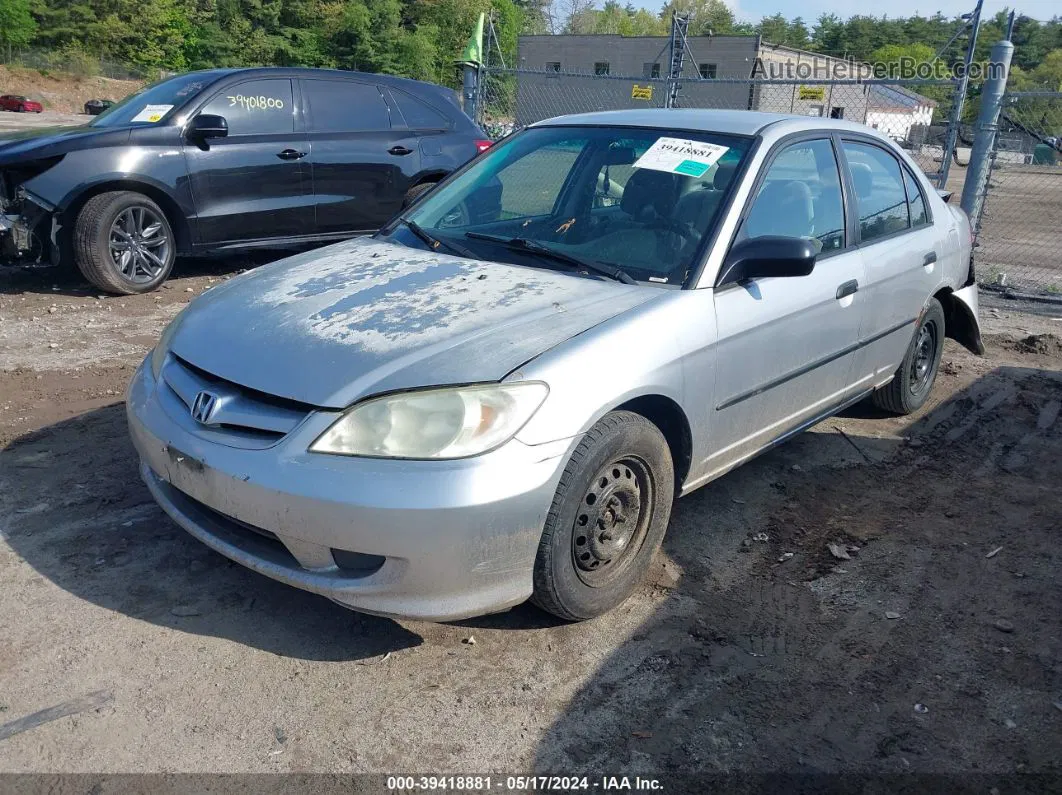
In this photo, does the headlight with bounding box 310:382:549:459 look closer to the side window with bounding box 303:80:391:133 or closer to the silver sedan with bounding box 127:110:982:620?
the silver sedan with bounding box 127:110:982:620

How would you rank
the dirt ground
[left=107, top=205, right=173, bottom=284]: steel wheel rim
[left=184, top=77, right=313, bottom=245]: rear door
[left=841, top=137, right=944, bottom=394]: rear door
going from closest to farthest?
1. the dirt ground
2. [left=841, top=137, right=944, bottom=394]: rear door
3. [left=107, top=205, right=173, bottom=284]: steel wheel rim
4. [left=184, top=77, right=313, bottom=245]: rear door

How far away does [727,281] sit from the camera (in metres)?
3.50

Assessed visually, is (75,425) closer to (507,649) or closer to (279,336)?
(279,336)

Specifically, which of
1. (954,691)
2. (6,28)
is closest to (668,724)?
(954,691)

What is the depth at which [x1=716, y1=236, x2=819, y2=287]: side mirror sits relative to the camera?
3.39 m

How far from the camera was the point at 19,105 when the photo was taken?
45812 mm

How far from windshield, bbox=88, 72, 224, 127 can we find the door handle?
18.8 ft

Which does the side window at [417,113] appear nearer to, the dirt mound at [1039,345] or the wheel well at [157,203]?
the wheel well at [157,203]

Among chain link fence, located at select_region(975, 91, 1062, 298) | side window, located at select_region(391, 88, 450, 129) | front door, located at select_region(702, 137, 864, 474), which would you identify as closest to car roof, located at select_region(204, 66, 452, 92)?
side window, located at select_region(391, 88, 450, 129)

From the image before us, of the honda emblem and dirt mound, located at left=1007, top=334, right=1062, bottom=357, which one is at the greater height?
the honda emblem

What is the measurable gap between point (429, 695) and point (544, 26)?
314 ft

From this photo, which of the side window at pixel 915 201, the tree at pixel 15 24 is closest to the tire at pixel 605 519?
the side window at pixel 915 201

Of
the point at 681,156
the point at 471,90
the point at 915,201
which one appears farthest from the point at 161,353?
the point at 471,90

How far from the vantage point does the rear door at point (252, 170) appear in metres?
7.49
